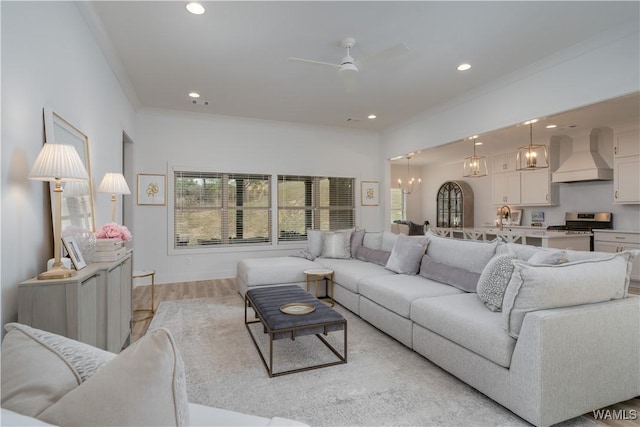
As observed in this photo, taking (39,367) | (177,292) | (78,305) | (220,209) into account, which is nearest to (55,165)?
(78,305)

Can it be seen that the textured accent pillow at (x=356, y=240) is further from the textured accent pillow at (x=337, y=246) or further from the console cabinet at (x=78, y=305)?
the console cabinet at (x=78, y=305)

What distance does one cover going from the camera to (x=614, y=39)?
3049mm

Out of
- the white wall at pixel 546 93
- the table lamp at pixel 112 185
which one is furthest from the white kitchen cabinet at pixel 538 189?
the table lamp at pixel 112 185

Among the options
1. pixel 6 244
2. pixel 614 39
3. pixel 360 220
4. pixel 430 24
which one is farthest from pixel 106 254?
pixel 360 220

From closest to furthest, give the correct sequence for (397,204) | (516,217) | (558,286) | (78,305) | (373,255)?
1. (78,305)
2. (558,286)
3. (373,255)
4. (516,217)
5. (397,204)

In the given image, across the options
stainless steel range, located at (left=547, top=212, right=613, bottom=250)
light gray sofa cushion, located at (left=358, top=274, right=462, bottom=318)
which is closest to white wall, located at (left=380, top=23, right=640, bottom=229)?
stainless steel range, located at (left=547, top=212, right=613, bottom=250)

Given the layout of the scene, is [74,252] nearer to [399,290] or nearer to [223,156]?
[399,290]

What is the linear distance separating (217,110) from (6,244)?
4337mm

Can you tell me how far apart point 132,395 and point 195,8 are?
3.00 metres

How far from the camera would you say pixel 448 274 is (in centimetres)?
327

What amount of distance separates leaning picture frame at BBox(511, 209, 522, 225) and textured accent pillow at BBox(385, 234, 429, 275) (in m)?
5.48

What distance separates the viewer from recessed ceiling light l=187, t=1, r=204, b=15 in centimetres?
267

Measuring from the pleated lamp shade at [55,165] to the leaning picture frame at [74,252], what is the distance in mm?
456

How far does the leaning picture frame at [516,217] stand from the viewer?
8.02 meters
